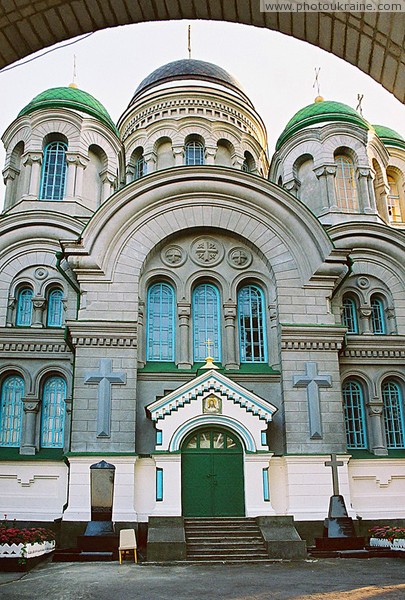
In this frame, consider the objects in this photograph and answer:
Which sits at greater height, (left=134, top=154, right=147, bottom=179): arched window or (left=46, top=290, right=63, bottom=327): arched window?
(left=134, top=154, right=147, bottom=179): arched window

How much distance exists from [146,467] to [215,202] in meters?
7.61

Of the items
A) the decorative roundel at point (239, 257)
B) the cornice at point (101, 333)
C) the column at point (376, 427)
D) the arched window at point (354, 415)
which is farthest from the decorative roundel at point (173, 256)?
the column at point (376, 427)

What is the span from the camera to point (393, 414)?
18.3 m

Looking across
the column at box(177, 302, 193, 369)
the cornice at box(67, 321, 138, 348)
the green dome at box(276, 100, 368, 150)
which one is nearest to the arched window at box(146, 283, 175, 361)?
the column at box(177, 302, 193, 369)

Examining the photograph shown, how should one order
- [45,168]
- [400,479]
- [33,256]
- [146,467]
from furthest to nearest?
[45,168], [33,256], [400,479], [146,467]

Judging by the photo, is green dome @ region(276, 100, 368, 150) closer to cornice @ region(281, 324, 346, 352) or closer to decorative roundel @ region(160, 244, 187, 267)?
decorative roundel @ region(160, 244, 187, 267)

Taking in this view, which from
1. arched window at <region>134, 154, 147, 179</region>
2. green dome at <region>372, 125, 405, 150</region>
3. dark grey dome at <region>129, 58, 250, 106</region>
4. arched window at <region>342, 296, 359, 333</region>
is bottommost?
arched window at <region>342, 296, 359, 333</region>

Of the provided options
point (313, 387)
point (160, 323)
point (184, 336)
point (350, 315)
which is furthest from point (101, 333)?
point (350, 315)

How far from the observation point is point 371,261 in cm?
2006

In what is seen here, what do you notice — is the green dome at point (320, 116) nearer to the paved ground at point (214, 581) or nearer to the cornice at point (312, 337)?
the cornice at point (312, 337)

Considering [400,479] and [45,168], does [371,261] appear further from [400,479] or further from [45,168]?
[45,168]

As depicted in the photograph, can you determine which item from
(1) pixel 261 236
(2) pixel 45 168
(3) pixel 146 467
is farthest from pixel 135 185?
(3) pixel 146 467

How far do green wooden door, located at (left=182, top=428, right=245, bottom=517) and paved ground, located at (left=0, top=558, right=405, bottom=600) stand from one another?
310 cm

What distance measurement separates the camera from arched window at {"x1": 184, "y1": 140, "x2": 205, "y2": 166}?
986 inches
